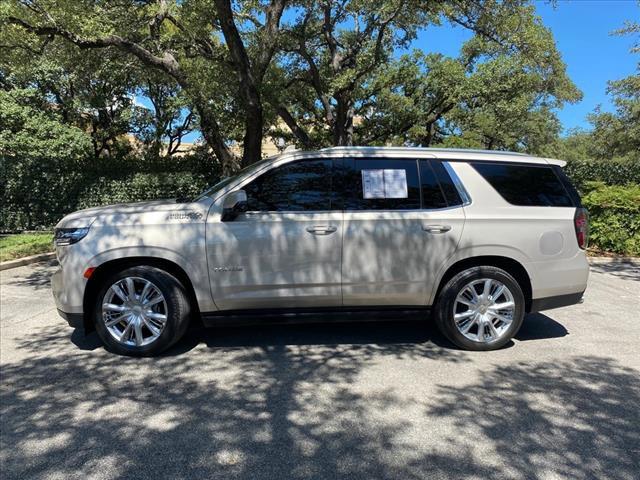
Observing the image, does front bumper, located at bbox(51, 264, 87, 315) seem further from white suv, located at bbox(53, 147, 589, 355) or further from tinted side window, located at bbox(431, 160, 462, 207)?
tinted side window, located at bbox(431, 160, 462, 207)

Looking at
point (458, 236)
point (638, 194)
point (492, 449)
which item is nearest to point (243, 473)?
point (492, 449)

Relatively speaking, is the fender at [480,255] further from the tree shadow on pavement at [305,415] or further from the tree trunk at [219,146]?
the tree trunk at [219,146]

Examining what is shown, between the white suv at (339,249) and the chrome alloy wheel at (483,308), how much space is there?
0.01 metres

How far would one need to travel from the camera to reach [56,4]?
33.3ft

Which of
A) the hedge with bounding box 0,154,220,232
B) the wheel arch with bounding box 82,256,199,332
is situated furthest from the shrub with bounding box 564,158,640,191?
the wheel arch with bounding box 82,256,199,332

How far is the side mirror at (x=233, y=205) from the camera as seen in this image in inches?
170

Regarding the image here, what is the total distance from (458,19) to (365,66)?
119 inches

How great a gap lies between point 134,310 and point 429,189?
292cm

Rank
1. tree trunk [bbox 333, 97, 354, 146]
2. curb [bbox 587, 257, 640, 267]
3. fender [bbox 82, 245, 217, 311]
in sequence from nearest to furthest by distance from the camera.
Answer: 1. fender [bbox 82, 245, 217, 311]
2. curb [bbox 587, 257, 640, 267]
3. tree trunk [bbox 333, 97, 354, 146]

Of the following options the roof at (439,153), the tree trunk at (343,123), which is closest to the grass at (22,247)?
the roof at (439,153)

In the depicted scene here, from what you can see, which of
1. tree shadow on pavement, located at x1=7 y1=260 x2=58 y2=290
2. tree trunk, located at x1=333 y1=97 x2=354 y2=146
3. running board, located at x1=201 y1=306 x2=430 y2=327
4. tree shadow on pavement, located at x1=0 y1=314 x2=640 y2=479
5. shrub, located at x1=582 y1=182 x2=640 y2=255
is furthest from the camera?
tree trunk, located at x1=333 y1=97 x2=354 y2=146

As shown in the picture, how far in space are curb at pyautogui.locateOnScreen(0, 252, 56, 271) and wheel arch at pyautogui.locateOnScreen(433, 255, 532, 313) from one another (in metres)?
7.63

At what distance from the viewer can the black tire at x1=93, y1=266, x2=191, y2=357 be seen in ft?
14.3

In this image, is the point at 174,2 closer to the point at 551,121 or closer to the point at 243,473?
the point at 243,473
